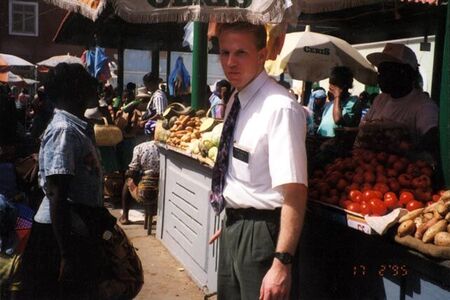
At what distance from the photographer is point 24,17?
3388cm

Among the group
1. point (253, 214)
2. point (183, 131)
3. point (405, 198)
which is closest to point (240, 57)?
point (253, 214)

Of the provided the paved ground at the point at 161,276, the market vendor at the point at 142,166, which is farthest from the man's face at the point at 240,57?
the market vendor at the point at 142,166

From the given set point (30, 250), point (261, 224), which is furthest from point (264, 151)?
point (30, 250)

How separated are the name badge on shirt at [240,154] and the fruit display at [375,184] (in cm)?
89

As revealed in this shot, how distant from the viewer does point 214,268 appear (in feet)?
15.7

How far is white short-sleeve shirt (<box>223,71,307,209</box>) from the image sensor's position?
7.60ft

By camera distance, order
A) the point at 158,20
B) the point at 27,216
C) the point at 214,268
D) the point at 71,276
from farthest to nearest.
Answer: the point at 214,268
the point at 27,216
the point at 158,20
the point at 71,276

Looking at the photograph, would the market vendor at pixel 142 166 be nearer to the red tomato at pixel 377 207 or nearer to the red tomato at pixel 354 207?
the red tomato at pixel 354 207

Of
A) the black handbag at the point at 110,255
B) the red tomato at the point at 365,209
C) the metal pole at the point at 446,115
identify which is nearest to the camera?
the red tomato at the point at 365,209

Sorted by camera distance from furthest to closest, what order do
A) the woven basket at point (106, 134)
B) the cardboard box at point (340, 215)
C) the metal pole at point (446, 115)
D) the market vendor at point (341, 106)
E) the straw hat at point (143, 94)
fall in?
the straw hat at point (143, 94) → the woven basket at point (106, 134) → the market vendor at point (341, 106) → the metal pole at point (446, 115) → the cardboard box at point (340, 215)

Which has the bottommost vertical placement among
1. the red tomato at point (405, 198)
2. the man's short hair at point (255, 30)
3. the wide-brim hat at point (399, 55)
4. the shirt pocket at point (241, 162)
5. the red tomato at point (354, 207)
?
the red tomato at point (354, 207)

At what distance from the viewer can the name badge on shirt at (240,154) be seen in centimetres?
Answer: 251

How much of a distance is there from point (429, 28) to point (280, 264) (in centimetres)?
714

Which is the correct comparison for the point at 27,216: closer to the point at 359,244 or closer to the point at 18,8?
the point at 359,244
